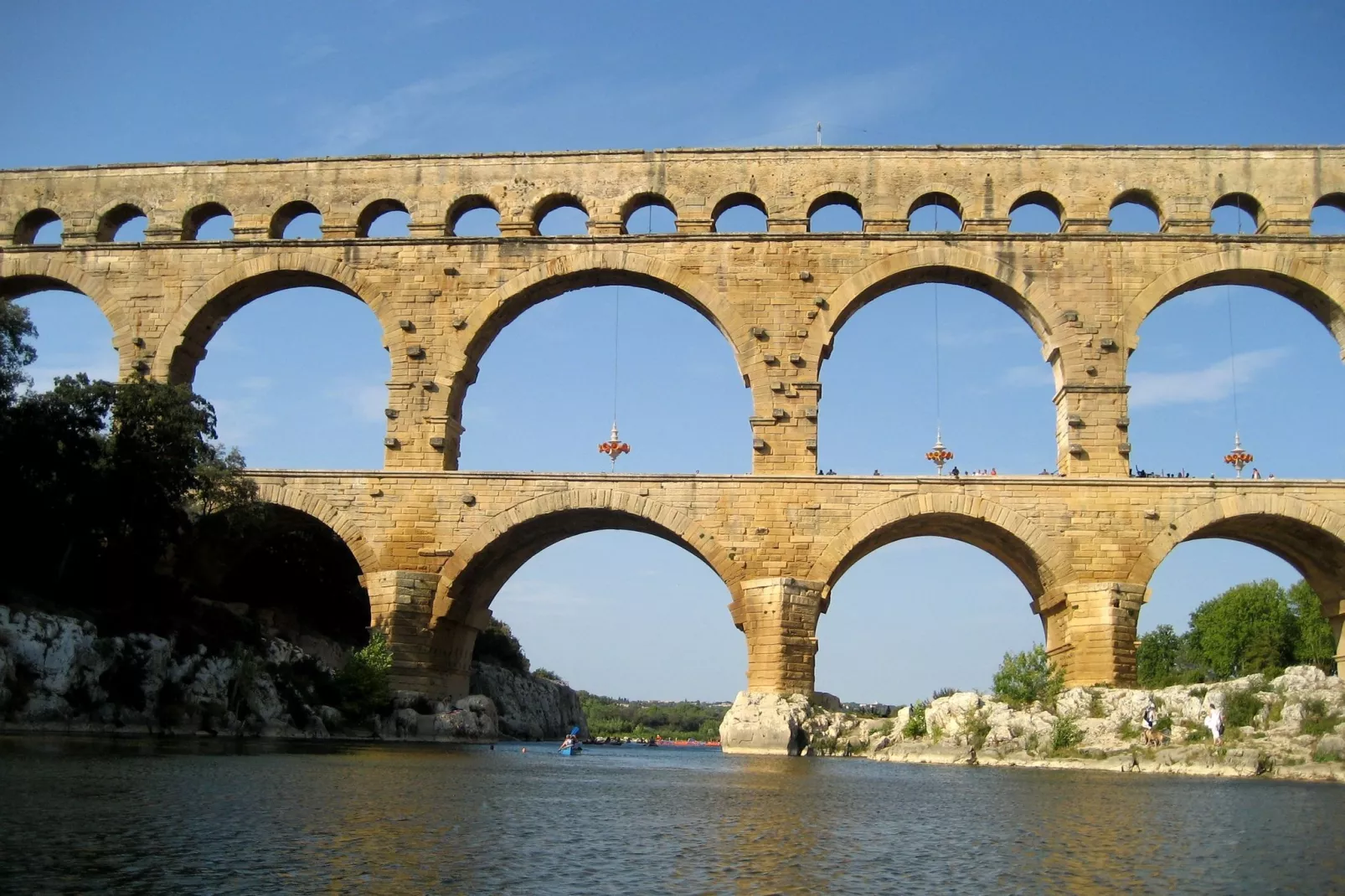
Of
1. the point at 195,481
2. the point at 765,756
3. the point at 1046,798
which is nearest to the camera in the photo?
the point at 1046,798

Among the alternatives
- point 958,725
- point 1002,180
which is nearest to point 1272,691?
point 958,725

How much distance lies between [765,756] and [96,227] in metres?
19.4

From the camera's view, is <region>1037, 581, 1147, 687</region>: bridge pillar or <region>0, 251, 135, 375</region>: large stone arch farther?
<region>0, 251, 135, 375</region>: large stone arch

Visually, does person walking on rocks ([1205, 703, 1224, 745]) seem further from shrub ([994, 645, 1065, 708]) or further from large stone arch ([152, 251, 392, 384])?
large stone arch ([152, 251, 392, 384])

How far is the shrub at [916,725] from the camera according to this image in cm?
2364

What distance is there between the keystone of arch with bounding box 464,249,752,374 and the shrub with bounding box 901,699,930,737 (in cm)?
841

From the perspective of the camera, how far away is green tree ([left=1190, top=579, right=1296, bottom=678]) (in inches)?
2061

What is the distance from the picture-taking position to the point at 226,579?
98.8 feet

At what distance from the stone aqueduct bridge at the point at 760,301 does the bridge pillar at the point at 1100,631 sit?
5 cm

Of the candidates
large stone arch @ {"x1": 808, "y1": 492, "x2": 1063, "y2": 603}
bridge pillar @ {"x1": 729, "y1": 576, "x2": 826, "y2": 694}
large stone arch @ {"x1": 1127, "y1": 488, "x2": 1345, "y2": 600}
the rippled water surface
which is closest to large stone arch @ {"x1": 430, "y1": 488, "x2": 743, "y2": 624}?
bridge pillar @ {"x1": 729, "y1": 576, "x2": 826, "y2": 694}

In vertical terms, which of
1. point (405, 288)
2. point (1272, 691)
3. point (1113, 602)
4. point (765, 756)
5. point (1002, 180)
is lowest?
point (765, 756)

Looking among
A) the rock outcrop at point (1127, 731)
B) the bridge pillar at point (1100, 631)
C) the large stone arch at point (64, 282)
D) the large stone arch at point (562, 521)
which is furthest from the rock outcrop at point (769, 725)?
the large stone arch at point (64, 282)

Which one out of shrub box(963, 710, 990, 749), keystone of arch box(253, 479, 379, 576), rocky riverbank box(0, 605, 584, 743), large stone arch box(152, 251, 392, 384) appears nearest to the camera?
rocky riverbank box(0, 605, 584, 743)

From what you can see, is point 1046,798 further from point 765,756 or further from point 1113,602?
point 1113,602
